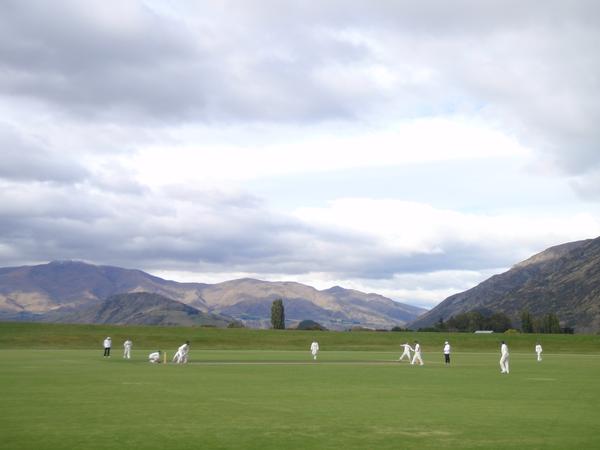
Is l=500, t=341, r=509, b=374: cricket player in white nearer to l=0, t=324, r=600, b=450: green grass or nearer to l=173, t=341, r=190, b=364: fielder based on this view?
l=0, t=324, r=600, b=450: green grass

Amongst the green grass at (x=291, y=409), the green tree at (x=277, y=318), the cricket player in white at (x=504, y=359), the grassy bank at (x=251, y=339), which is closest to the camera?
the green grass at (x=291, y=409)

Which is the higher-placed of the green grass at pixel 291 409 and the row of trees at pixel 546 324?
the row of trees at pixel 546 324

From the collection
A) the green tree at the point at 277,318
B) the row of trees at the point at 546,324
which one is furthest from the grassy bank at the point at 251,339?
the row of trees at the point at 546,324

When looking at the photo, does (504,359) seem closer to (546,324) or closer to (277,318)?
(277,318)

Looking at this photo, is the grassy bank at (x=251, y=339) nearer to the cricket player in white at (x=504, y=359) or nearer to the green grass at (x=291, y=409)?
the cricket player in white at (x=504, y=359)

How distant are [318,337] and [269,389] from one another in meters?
76.6

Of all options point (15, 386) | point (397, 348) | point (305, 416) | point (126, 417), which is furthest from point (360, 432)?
point (397, 348)

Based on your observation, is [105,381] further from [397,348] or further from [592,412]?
[397,348]

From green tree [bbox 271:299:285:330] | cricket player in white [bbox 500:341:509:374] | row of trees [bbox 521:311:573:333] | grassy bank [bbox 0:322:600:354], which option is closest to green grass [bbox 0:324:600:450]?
cricket player in white [bbox 500:341:509:374]

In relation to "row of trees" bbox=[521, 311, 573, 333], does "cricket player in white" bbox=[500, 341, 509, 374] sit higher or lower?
lower

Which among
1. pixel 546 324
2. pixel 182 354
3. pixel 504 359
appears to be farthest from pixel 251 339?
pixel 546 324

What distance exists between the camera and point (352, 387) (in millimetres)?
30828

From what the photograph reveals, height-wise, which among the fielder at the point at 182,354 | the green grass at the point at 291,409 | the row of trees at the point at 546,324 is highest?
the row of trees at the point at 546,324

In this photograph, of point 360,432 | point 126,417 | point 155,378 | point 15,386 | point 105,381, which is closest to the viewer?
point 360,432
